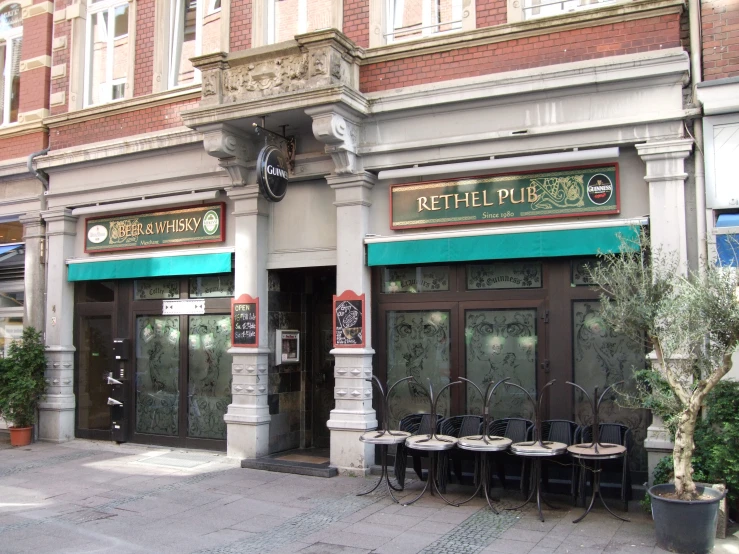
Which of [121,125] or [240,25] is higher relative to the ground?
[240,25]

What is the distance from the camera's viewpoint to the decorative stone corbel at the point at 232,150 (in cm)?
974

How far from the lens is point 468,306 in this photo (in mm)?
8852

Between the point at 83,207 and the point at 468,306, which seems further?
the point at 83,207

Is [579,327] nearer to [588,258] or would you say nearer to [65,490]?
[588,258]

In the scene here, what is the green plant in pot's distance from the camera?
1147 centimetres

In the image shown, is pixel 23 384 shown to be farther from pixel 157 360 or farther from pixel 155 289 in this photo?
pixel 155 289

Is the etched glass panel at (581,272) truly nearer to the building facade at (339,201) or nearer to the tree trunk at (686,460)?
the building facade at (339,201)

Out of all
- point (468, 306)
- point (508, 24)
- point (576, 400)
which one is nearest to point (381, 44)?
point (508, 24)

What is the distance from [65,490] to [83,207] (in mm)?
5193

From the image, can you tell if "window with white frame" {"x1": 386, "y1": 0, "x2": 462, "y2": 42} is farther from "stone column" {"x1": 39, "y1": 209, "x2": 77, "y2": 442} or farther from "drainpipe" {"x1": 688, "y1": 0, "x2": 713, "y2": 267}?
"stone column" {"x1": 39, "y1": 209, "x2": 77, "y2": 442}

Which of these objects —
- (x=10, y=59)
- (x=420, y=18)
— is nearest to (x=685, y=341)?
(x=420, y=18)

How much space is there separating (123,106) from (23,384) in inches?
187

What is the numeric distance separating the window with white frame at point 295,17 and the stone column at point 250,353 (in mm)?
2352

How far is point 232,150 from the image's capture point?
9852mm
